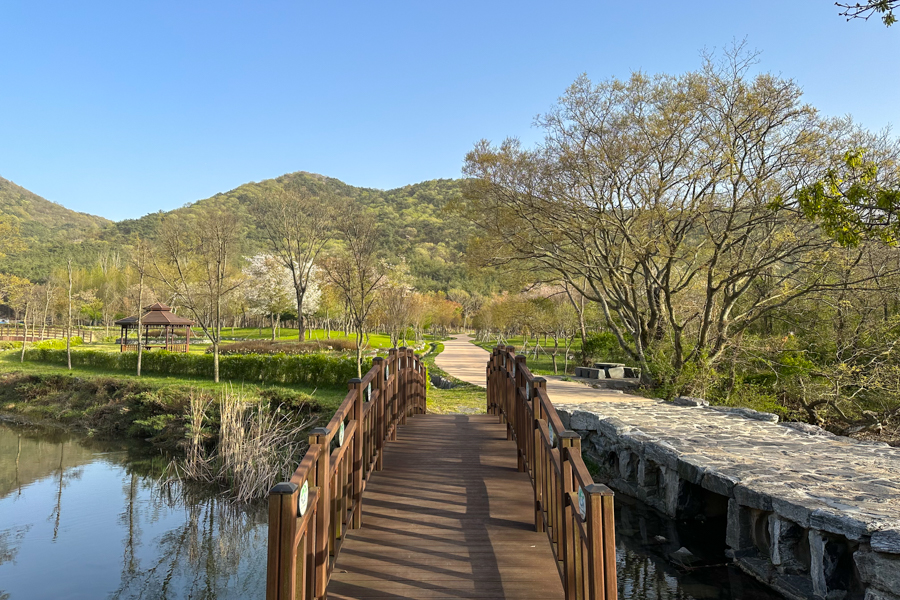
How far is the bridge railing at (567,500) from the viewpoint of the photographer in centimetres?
243

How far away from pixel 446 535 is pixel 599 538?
190 cm

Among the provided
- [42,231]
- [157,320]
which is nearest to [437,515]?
[157,320]

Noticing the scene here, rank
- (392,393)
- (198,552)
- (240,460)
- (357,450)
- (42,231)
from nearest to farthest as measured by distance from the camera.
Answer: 1. (357,450)
2. (392,393)
3. (198,552)
4. (240,460)
5. (42,231)

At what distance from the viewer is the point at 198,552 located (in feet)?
22.3

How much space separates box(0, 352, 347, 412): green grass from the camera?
1327cm

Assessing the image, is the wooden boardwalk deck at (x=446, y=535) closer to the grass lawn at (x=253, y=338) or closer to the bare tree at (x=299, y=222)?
the grass lawn at (x=253, y=338)

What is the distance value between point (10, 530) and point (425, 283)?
63.2 meters

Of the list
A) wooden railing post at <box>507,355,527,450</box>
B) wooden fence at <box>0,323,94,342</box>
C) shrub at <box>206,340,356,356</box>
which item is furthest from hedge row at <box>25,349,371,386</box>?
wooden fence at <box>0,323,94,342</box>

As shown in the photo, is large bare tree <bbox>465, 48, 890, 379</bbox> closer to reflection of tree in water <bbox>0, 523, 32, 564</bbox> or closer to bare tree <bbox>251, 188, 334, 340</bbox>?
Result: reflection of tree in water <bbox>0, 523, 32, 564</bbox>

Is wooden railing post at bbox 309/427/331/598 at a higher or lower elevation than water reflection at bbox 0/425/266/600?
higher

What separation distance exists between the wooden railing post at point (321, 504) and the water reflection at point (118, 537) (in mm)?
3321

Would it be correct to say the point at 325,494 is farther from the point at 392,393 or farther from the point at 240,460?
the point at 240,460

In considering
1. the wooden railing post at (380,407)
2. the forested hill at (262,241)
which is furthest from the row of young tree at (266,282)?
the wooden railing post at (380,407)

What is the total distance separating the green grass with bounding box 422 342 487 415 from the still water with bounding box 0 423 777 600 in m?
4.73
